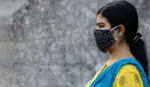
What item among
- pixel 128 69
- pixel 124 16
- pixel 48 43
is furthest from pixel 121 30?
pixel 48 43

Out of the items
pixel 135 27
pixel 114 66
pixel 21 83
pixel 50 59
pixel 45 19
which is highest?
pixel 135 27

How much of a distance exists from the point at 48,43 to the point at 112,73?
2759 mm

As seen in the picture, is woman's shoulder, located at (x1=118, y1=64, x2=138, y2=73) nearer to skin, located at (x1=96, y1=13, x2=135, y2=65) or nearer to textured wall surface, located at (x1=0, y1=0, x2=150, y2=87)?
skin, located at (x1=96, y1=13, x2=135, y2=65)

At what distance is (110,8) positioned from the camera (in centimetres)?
246

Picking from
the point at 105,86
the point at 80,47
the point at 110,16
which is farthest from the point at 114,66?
the point at 80,47

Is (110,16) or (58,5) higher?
(110,16)

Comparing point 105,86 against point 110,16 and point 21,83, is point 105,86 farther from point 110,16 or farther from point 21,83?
point 21,83

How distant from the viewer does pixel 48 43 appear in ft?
16.7

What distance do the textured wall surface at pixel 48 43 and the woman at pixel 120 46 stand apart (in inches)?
93.5

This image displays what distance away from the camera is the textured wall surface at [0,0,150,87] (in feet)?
16.3

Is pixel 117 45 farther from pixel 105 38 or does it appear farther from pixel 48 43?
pixel 48 43

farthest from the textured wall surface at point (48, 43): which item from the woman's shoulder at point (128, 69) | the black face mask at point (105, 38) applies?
the woman's shoulder at point (128, 69)

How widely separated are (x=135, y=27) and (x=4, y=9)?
3018mm

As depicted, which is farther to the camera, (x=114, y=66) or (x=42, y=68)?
(x=42, y=68)
